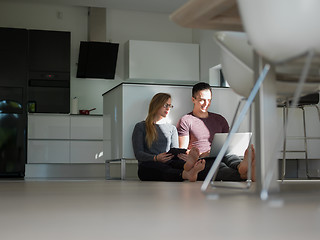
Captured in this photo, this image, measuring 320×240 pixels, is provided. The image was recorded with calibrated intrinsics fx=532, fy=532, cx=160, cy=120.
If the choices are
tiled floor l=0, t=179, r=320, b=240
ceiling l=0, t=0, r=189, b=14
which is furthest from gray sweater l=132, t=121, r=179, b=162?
ceiling l=0, t=0, r=189, b=14

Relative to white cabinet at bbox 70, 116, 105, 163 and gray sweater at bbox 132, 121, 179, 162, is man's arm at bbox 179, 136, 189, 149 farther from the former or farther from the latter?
white cabinet at bbox 70, 116, 105, 163

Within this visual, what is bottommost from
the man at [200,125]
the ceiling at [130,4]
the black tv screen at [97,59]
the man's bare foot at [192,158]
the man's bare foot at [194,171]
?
the man's bare foot at [194,171]

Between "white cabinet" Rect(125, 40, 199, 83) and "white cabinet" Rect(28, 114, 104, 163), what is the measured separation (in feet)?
3.46

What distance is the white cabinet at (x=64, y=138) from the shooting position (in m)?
7.55

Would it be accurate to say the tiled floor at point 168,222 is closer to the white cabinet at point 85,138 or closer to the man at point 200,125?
the man at point 200,125

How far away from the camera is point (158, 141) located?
438 cm

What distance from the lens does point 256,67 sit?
59.8 inches

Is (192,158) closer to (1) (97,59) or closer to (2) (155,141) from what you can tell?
(2) (155,141)

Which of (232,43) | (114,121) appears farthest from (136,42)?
(232,43)

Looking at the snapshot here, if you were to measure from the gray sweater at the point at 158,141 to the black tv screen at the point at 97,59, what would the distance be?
3.74 metres

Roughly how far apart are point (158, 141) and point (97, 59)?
385 centimetres

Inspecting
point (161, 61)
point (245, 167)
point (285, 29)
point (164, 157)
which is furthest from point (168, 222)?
point (161, 61)

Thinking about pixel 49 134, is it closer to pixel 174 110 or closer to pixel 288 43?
pixel 174 110

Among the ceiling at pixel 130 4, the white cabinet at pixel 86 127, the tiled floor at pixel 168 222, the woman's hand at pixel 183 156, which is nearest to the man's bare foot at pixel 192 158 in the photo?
the woman's hand at pixel 183 156
